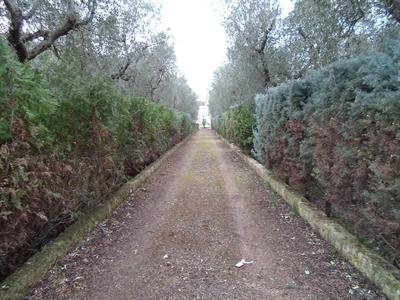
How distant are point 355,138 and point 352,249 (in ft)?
4.01

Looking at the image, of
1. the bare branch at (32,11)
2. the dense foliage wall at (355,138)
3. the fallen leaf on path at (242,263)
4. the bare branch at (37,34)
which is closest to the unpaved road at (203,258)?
the fallen leaf on path at (242,263)

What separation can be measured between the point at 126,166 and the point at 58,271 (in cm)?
462

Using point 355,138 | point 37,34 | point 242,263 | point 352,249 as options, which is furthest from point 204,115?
point 352,249

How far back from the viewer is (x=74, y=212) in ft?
15.2

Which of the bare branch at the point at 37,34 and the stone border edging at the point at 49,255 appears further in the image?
the bare branch at the point at 37,34

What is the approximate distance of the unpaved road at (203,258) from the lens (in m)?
3.25

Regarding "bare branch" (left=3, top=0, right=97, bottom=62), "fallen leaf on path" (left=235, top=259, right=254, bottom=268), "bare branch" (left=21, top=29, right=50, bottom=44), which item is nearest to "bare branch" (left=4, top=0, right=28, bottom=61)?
"bare branch" (left=3, top=0, right=97, bottom=62)

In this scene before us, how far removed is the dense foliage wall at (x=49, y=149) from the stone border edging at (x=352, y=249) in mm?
3243

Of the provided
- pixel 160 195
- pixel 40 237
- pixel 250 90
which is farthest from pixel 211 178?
pixel 250 90

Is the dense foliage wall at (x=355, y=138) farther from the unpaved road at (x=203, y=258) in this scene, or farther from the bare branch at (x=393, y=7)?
the bare branch at (x=393, y=7)

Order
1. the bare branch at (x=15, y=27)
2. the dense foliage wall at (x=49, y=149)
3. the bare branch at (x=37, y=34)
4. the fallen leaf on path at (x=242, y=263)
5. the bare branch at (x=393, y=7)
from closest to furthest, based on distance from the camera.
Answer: the dense foliage wall at (x=49, y=149) < the fallen leaf on path at (x=242, y=263) < the bare branch at (x=393, y=7) < the bare branch at (x=15, y=27) < the bare branch at (x=37, y=34)

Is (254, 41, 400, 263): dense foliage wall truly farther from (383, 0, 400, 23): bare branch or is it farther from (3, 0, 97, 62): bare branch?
(3, 0, 97, 62): bare branch

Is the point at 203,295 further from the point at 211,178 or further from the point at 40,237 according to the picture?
the point at 211,178

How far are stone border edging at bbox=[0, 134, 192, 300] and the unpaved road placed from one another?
0.09 metres
